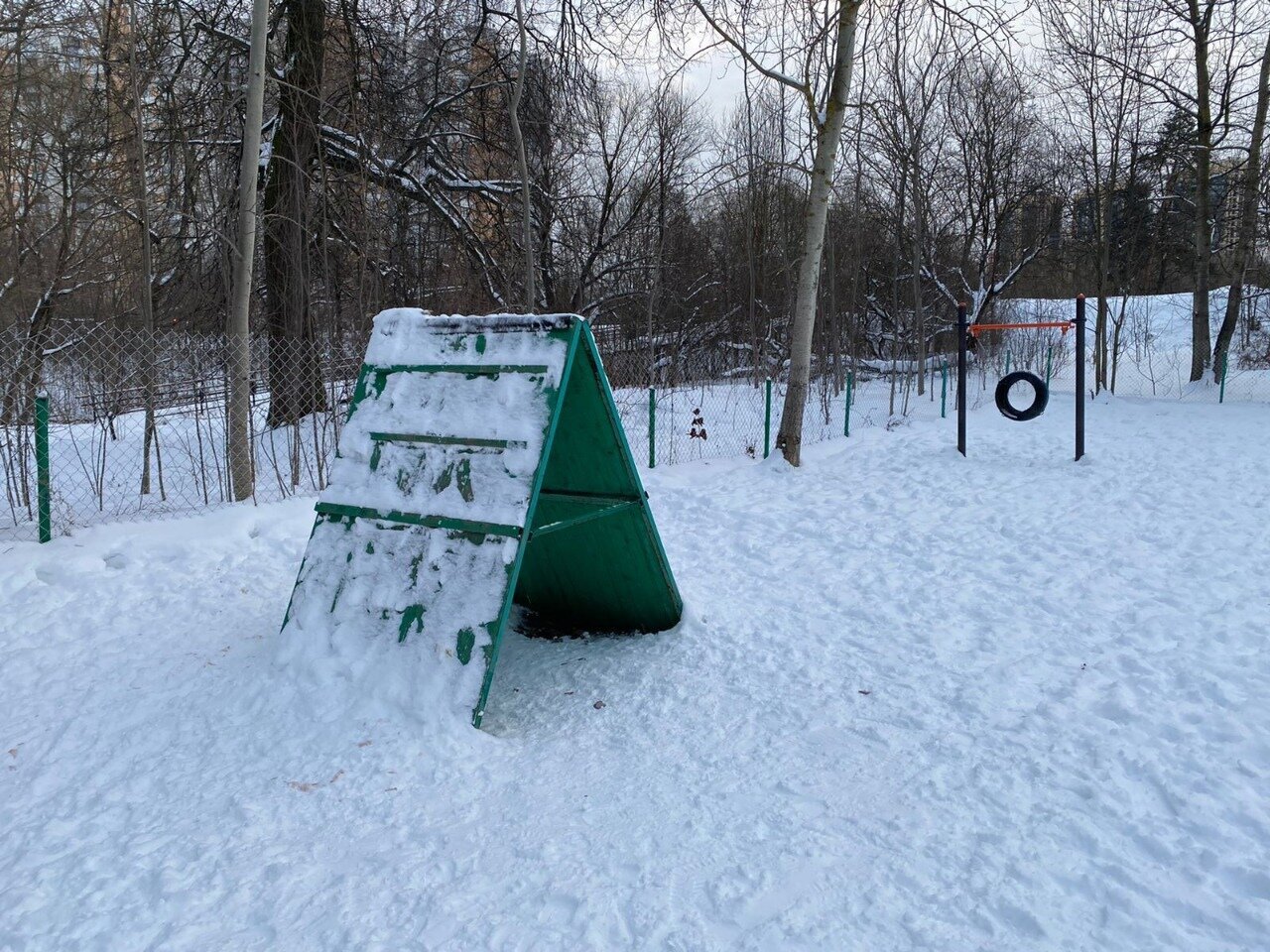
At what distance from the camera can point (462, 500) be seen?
331 centimetres

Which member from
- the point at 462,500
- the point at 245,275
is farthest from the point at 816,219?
the point at 462,500

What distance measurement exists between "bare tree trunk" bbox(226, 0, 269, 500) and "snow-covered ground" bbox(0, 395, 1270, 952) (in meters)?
1.28

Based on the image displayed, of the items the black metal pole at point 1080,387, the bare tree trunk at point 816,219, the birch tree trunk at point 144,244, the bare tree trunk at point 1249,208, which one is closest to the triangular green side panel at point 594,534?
the birch tree trunk at point 144,244

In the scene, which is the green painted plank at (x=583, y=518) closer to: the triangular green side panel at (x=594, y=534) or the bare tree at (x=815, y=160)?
the triangular green side panel at (x=594, y=534)

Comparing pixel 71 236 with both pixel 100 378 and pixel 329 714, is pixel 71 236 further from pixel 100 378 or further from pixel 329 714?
pixel 329 714

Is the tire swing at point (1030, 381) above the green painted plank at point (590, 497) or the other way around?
above

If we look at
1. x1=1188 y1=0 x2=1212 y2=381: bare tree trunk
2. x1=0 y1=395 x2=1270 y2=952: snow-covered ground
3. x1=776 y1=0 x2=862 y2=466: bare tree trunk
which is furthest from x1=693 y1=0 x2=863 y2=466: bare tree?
x1=1188 y1=0 x2=1212 y2=381: bare tree trunk

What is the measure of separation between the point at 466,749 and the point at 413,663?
429 mm

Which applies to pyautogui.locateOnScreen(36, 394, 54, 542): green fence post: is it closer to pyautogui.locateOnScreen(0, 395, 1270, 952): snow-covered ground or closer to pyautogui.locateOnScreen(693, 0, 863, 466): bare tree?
pyautogui.locateOnScreen(0, 395, 1270, 952): snow-covered ground

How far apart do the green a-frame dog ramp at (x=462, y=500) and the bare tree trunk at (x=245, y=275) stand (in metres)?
2.77

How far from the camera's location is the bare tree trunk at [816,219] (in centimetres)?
852

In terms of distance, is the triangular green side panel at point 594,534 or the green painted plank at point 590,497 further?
the green painted plank at point 590,497

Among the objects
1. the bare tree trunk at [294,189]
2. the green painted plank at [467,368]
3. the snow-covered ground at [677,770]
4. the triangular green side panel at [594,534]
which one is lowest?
the snow-covered ground at [677,770]

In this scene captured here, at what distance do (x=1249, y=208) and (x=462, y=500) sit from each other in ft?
60.2
